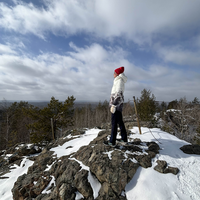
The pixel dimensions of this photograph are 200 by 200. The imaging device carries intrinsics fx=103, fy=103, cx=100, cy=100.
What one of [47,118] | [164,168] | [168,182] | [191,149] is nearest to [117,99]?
[164,168]

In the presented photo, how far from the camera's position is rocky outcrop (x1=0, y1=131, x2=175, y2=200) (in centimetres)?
231

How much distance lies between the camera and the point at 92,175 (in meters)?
2.66

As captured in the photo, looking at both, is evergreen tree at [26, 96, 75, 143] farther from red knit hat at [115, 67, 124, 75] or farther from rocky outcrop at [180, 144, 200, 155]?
rocky outcrop at [180, 144, 200, 155]

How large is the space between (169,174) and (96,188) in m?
1.71

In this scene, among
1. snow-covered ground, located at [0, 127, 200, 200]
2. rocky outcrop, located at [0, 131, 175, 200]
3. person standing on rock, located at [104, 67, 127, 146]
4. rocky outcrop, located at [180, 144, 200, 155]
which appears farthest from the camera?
person standing on rock, located at [104, 67, 127, 146]

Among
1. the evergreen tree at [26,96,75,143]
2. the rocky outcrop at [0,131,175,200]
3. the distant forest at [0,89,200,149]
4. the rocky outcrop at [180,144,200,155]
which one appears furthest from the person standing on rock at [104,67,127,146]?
the evergreen tree at [26,96,75,143]

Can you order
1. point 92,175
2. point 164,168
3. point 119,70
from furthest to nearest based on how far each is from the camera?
point 119,70 < point 92,175 < point 164,168

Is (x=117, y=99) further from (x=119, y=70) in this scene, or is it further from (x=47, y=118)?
(x=47, y=118)

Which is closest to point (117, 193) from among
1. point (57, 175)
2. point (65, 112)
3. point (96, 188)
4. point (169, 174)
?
point (96, 188)

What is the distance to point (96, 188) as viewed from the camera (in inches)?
94.4

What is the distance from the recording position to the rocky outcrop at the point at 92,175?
7.59ft

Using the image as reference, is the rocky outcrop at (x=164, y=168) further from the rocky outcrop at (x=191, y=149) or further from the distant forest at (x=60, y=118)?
the distant forest at (x=60, y=118)

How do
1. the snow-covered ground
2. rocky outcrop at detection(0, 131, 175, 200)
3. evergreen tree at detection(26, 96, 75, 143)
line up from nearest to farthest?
1. the snow-covered ground
2. rocky outcrop at detection(0, 131, 175, 200)
3. evergreen tree at detection(26, 96, 75, 143)

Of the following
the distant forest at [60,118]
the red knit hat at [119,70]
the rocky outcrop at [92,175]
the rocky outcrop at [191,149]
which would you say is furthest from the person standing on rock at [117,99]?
the distant forest at [60,118]
